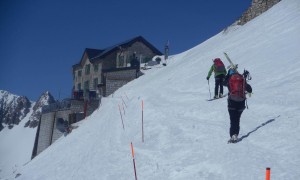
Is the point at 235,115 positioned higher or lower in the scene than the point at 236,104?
lower

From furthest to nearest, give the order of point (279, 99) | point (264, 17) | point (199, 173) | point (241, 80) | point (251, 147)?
1. point (264, 17)
2. point (279, 99)
3. point (241, 80)
4. point (251, 147)
5. point (199, 173)

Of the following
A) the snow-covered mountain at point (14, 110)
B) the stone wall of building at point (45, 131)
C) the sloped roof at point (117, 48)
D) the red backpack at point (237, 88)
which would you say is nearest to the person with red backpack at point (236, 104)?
the red backpack at point (237, 88)

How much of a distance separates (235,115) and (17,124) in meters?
147

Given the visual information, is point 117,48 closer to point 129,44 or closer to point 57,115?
point 129,44

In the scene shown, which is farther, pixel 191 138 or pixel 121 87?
pixel 121 87

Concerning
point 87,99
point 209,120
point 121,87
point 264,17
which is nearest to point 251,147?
point 209,120

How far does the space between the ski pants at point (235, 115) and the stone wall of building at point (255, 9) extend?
28.6 m

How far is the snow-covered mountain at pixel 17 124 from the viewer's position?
100 metres

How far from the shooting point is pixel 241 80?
28.5ft

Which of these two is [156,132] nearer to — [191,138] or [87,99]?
[191,138]

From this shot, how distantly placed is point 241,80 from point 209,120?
125 inches

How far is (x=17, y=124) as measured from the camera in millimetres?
143375

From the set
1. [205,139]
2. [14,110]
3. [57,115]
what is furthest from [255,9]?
[14,110]

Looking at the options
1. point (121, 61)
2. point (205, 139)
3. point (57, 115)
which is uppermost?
point (121, 61)
